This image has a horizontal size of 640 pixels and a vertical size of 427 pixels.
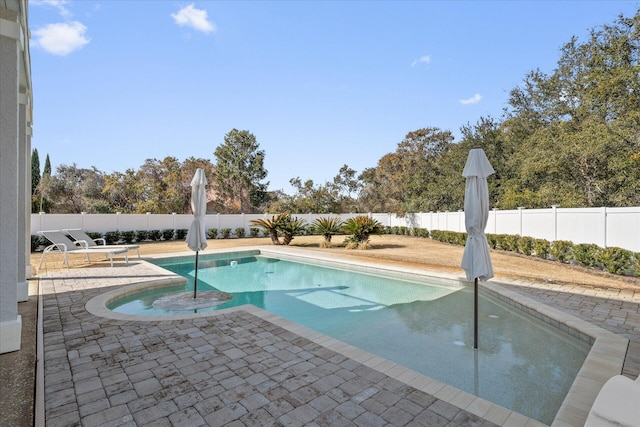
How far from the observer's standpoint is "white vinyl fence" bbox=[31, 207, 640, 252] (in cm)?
870

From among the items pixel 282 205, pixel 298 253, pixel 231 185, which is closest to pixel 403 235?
pixel 282 205

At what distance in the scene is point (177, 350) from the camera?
3.70 metres

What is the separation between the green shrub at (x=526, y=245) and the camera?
38.7 feet

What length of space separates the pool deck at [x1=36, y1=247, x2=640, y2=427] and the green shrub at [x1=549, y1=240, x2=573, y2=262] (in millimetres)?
5627

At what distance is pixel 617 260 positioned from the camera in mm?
8242

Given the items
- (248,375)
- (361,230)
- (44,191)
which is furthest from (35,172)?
(248,375)

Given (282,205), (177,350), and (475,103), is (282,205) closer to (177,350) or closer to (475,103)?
(475,103)

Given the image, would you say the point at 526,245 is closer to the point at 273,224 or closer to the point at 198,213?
the point at 273,224

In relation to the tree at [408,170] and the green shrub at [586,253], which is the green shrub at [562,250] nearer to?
the green shrub at [586,253]

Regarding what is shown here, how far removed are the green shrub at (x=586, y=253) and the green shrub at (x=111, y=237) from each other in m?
19.5

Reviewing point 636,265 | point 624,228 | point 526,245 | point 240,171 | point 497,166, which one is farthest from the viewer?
point 240,171

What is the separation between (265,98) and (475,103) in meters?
17.0

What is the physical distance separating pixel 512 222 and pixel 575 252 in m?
3.82

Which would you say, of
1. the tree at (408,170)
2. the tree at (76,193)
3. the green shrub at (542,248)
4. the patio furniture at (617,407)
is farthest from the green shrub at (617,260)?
the tree at (76,193)
